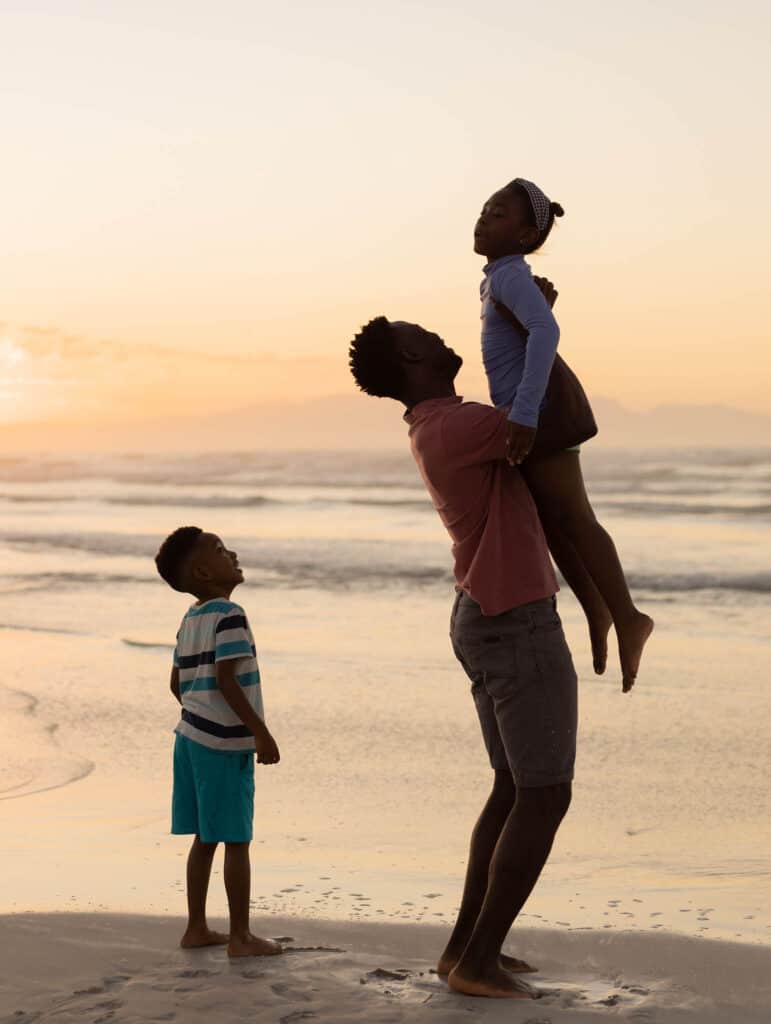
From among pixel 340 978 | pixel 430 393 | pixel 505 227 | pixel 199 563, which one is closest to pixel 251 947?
pixel 340 978

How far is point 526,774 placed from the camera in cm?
376

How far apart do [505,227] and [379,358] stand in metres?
0.49

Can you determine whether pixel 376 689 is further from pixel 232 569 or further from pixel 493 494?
pixel 493 494

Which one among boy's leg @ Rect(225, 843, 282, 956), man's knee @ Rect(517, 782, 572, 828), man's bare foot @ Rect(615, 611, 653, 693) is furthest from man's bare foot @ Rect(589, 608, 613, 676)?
boy's leg @ Rect(225, 843, 282, 956)

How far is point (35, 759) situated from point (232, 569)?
2.97m

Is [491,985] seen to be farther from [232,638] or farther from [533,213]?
[533,213]

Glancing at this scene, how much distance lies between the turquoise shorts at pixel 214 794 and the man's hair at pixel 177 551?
0.53 meters

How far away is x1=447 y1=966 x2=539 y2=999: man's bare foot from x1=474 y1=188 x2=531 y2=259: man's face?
1.90 metres

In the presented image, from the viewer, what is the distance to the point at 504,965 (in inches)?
163

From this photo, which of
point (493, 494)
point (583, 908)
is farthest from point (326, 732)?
point (493, 494)

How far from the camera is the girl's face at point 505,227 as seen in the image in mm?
3766

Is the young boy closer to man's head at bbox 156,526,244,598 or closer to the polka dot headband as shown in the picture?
man's head at bbox 156,526,244,598

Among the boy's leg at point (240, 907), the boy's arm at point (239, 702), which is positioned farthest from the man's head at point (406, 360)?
the boy's leg at point (240, 907)

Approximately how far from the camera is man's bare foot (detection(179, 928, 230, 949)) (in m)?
4.35
